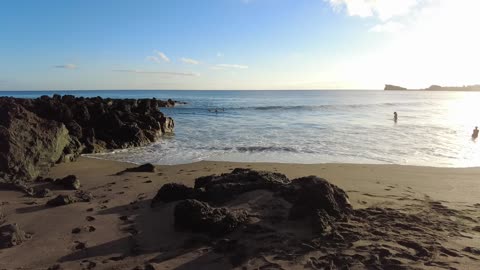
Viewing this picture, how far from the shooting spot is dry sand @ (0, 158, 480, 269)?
4.59 metres

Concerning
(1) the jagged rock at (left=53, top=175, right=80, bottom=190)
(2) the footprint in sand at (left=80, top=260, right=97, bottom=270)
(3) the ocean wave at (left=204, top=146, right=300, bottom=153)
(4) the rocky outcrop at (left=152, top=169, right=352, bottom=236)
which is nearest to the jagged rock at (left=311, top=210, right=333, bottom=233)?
(4) the rocky outcrop at (left=152, top=169, right=352, bottom=236)

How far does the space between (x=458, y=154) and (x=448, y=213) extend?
379 inches

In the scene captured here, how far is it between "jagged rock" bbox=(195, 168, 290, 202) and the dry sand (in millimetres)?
849

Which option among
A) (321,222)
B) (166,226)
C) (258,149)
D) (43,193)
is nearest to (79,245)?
(166,226)

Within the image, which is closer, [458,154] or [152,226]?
[152,226]

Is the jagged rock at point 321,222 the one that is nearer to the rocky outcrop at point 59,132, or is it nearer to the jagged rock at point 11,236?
the jagged rock at point 11,236

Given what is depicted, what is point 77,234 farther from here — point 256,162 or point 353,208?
point 256,162

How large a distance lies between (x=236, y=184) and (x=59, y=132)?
6859mm

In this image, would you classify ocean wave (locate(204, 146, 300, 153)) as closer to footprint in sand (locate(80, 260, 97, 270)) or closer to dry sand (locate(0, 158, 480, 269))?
dry sand (locate(0, 158, 480, 269))

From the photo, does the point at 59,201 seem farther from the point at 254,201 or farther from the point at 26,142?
the point at 26,142

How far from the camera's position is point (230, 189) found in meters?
6.79

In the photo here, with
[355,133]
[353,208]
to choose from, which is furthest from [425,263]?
[355,133]

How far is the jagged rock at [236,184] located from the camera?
6695mm

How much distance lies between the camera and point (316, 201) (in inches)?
230
